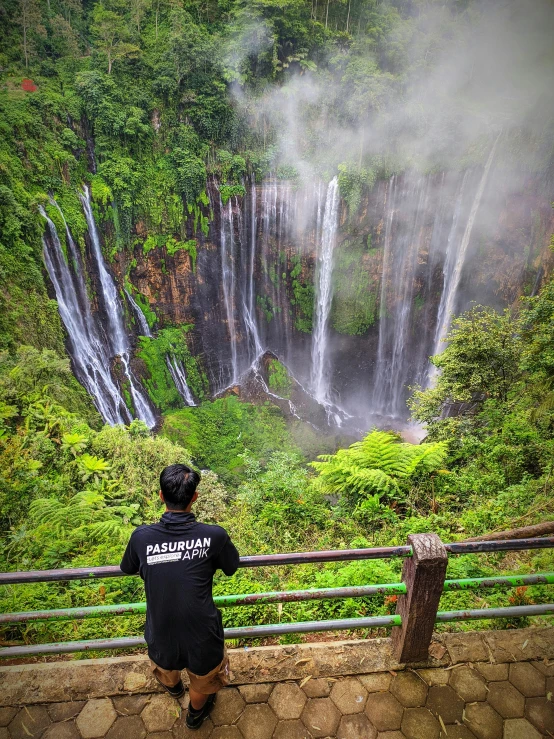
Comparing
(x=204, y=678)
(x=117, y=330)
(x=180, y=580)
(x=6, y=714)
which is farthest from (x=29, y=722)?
(x=117, y=330)

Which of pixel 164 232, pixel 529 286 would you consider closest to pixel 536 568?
pixel 529 286

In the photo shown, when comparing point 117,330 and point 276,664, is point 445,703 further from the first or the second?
point 117,330

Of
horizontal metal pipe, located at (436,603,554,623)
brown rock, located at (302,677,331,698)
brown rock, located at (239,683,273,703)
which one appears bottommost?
brown rock, located at (239,683,273,703)

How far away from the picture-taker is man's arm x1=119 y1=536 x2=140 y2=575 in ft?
6.09

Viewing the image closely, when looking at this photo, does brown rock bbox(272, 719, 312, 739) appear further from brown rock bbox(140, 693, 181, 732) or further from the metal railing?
brown rock bbox(140, 693, 181, 732)

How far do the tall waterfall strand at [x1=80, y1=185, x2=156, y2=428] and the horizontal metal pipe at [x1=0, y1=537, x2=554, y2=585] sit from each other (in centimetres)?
1562

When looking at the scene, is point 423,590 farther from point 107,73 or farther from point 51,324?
point 107,73

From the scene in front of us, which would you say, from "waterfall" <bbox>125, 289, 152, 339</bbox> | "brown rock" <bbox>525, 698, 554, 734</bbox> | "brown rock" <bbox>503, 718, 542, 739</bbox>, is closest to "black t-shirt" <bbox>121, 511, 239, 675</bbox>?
"brown rock" <bbox>503, 718, 542, 739</bbox>

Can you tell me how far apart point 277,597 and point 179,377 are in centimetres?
1718

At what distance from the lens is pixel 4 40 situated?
51.6 ft

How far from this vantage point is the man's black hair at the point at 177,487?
1.80 metres

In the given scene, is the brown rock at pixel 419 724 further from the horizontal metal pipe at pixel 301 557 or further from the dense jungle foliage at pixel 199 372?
the dense jungle foliage at pixel 199 372

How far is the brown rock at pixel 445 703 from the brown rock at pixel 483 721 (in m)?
0.04

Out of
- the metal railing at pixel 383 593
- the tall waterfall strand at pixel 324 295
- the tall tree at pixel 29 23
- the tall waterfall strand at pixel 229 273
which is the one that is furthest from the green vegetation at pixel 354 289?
the metal railing at pixel 383 593
